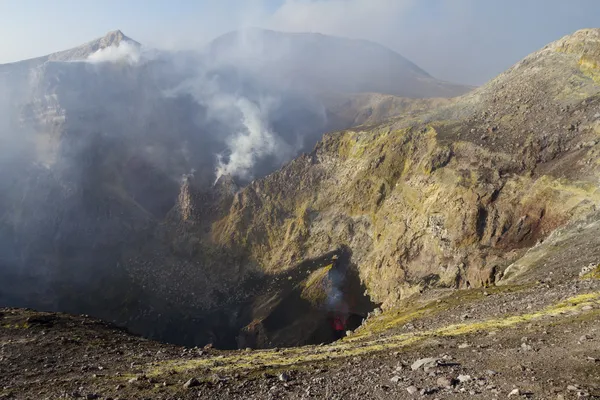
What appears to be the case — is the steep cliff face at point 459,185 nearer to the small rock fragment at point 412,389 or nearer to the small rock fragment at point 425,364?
the small rock fragment at point 425,364

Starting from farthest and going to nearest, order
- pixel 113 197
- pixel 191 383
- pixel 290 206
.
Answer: pixel 113 197, pixel 290 206, pixel 191 383

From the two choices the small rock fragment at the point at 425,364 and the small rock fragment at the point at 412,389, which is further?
the small rock fragment at the point at 425,364

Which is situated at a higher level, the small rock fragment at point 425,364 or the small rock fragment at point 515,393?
the small rock fragment at point 515,393

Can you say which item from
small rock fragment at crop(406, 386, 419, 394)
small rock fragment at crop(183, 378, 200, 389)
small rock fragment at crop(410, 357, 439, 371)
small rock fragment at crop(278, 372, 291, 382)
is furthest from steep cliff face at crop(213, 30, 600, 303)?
small rock fragment at crop(183, 378, 200, 389)

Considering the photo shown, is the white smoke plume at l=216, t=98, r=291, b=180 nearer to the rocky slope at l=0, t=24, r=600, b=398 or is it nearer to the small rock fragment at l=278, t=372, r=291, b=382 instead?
the rocky slope at l=0, t=24, r=600, b=398

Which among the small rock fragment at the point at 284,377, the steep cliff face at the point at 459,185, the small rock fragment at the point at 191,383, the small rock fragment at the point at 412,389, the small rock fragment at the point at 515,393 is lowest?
the small rock fragment at the point at 284,377

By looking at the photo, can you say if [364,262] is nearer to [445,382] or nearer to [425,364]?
[425,364]

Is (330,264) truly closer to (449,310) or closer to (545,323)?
(449,310)

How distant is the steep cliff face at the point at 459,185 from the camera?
7062cm

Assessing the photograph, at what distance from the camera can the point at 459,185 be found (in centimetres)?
8400

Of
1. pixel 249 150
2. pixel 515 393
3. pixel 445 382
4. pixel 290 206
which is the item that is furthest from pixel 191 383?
pixel 249 150

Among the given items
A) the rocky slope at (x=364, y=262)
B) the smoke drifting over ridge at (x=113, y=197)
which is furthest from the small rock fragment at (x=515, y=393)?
the smoke drifting over ridge at (x=113, y=197)

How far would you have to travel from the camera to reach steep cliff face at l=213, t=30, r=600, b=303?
70.6 metres

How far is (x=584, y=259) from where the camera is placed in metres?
45.7
